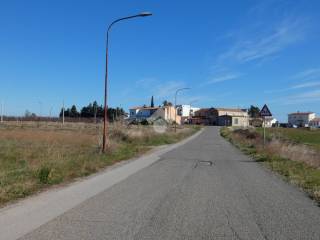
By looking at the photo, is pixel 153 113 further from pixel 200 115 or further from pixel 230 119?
pixel 200 115

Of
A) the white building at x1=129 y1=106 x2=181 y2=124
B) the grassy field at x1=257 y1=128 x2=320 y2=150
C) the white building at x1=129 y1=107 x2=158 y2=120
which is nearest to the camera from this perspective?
the grassy field at x1=257 y1=128 x2=320 y2=150

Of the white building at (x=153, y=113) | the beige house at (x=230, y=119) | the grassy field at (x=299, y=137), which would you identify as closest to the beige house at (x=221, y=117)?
the beige house at (x=230, y=119)

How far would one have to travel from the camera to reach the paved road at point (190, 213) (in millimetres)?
6625

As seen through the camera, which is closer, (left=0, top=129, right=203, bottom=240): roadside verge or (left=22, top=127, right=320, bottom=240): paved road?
(left=22, top=127, right=320, bottom=240): paved road

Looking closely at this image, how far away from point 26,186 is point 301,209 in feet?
22.7

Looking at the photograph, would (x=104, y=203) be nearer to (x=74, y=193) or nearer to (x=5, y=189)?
(x=74, y=193)

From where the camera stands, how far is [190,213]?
821 cm

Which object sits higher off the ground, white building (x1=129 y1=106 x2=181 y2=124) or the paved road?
white building (x1=129 y1=106 x2=181 y2=124)

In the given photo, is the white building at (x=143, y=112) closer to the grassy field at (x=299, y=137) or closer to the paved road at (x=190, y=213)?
the grassy field at (x=299, y=137)

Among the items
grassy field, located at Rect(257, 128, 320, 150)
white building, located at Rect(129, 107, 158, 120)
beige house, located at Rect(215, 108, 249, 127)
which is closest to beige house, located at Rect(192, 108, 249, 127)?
beige house, located at Rect(215, 108, 249, 127)

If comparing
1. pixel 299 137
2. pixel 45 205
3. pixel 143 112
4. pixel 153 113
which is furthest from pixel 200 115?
pixel 45 205

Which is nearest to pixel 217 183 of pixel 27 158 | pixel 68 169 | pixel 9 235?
pixel 68 169

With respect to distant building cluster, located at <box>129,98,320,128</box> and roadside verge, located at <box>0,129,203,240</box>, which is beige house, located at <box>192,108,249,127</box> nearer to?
distant building cluster, located at <box>129,98,320,128</box>

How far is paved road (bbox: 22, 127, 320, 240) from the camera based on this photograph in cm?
662
